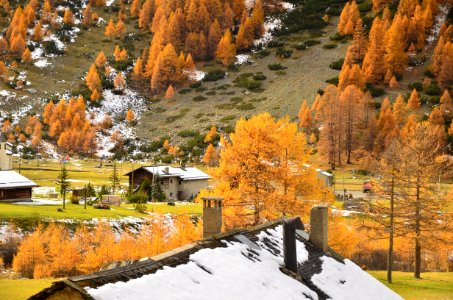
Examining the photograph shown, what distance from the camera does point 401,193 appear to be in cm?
3600

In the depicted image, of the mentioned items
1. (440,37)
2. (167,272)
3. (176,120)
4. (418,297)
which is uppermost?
(440,37)

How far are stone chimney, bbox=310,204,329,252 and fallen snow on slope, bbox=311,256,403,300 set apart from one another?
727 mm

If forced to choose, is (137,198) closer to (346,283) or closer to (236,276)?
(346,283)

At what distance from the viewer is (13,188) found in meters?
59.7

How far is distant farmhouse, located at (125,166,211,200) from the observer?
7769cm

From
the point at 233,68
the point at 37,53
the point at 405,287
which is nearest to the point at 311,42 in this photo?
the point at 233,68

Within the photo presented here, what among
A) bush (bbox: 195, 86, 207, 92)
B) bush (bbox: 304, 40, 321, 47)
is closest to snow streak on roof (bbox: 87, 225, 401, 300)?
bush (bbox: 195, 86, 207, 92)

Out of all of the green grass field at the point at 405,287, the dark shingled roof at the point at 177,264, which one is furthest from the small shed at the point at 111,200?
the dark shingled roof at the point at 177,264

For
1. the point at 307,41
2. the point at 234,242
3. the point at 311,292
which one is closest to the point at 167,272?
the point at 234,242

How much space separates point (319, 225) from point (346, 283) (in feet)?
8.30

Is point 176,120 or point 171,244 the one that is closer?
point 171,244

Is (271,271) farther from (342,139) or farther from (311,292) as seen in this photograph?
(342,139)

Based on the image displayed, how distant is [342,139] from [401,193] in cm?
7526

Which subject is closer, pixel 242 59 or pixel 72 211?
pixel 72 211
